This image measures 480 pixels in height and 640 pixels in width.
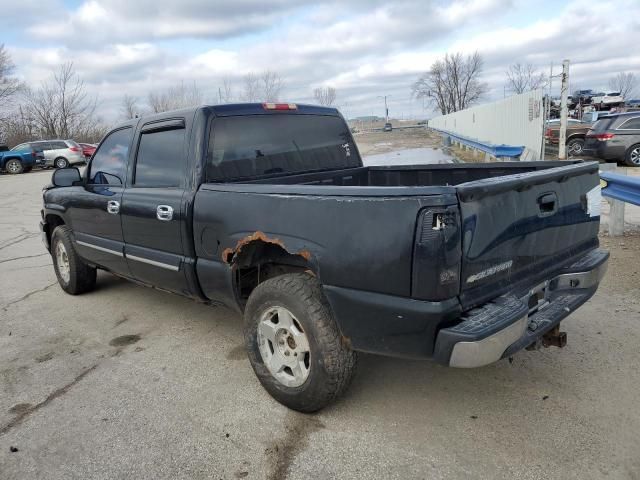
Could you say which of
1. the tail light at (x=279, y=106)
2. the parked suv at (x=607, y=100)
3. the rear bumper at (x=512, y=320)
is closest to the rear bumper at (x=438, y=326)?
the rear bumper at (x=512, y=320)

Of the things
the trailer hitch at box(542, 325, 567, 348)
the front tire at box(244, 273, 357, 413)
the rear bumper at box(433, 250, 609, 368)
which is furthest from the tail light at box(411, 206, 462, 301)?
the trailer hitch at box(542, 325, 567, 348)

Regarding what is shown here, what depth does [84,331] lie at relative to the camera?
4715 mm

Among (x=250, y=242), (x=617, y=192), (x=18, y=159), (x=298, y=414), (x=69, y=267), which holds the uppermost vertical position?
(x=250, y=242)

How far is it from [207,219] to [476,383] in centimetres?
208

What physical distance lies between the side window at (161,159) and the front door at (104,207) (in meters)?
0.27

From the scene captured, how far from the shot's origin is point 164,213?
384 centimetres

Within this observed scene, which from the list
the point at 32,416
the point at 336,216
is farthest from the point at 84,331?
the point at 336,216

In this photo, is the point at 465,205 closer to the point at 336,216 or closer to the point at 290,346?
the point at 336,216

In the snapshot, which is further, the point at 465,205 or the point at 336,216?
the point at 336,216

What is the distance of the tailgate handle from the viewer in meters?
2.94

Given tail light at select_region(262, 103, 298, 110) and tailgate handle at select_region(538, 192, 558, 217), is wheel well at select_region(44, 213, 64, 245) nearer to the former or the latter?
tail light at select_region(262, 103, 298, 110)

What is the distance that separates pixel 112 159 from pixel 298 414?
298cm

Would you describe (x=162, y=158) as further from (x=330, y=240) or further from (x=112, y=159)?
(x=330, y=240)

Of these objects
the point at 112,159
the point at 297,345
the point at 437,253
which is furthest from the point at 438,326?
the point at 112,159
